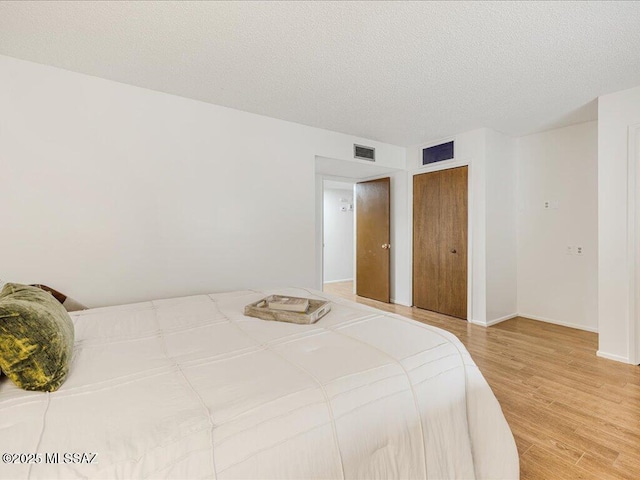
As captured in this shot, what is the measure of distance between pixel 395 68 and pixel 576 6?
1.10m

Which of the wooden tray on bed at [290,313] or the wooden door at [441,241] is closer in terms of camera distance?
the wooden tray on bed at [290,313]

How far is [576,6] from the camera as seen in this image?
5.81 ft

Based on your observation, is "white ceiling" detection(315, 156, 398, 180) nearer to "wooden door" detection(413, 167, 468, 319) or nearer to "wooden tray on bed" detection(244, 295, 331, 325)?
"wooden door" detection(413, 167, 468, 319)

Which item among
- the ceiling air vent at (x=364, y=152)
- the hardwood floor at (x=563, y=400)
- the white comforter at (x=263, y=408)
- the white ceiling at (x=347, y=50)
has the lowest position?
the hardwood floor at (x=563, y=400)

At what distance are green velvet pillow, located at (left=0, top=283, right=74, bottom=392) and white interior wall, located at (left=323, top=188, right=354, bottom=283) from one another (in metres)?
6.26

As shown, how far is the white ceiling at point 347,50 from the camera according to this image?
1.82m

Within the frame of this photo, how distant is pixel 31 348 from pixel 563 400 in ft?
10.0

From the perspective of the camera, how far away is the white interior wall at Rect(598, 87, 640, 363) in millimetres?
2816

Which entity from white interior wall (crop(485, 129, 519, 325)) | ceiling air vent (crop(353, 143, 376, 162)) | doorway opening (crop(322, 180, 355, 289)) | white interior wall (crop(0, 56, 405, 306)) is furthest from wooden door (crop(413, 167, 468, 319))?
doorway opening (crop(322, 180, 355, 289))

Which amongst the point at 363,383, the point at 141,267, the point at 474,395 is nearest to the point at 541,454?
the point at 474,395

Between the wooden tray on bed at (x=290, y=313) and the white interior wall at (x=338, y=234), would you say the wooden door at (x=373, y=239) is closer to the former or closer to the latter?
the white interior wall at (x=338, y=234)

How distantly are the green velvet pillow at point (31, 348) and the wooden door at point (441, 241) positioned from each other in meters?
4.23

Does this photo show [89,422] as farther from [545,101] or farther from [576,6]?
[545,101]

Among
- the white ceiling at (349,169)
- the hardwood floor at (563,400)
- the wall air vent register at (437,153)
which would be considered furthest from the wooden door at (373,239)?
the hardwood floor at (563,400)
